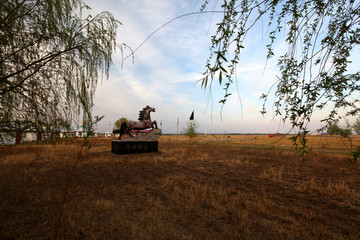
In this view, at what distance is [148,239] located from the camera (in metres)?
3.25

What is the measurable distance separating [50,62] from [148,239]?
142 inches

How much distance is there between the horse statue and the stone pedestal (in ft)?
2.24

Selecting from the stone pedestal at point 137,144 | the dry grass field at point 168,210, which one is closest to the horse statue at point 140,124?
the stone pedestal at point 137,144

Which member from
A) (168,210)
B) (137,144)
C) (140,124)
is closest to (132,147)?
(137,144)

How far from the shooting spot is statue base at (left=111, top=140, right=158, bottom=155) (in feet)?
48.7

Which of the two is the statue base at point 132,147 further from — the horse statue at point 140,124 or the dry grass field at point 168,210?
the dry grass field at point 168,210

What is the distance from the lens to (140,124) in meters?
16.7

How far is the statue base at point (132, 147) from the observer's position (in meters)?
14.9

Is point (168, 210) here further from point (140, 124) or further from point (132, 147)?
point (140, 124)

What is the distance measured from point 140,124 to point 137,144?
207 centimetres

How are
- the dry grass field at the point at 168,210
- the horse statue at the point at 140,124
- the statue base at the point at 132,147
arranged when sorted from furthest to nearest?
1. the horse statue at the point at 140,124
2. the statue base at the point at 132,147
3. the dry grass field at the point at 168,210

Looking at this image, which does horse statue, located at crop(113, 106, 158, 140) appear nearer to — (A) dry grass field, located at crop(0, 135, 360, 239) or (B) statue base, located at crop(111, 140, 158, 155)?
(B) statue base, located at crop(111, 140, 158, 155)

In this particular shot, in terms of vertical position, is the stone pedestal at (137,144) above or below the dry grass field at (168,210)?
above

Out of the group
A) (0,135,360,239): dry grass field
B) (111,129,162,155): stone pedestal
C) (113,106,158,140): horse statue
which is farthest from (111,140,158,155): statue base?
(0,135,360,239): dry grass field
